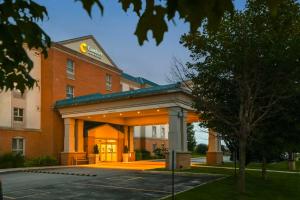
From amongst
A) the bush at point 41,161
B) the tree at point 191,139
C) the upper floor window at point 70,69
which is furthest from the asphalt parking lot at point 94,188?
the tree at point 191,139

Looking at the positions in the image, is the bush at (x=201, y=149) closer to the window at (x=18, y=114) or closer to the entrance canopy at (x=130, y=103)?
the entrance canopy at (x=130, y=103)

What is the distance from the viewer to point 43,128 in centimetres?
4006

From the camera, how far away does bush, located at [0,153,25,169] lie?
3409cm

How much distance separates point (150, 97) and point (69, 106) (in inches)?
356

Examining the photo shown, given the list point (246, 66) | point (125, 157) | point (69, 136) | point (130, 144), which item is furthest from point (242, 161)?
point (130, 144)

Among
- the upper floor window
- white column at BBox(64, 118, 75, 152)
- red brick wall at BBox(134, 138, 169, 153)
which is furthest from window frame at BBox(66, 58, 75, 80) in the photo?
red brick wall at BBox(134, 138, 169, 153)

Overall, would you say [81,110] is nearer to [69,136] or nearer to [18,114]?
[69,136]

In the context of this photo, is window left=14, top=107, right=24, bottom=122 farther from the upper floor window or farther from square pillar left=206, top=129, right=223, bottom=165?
square pillar left=206, top=129, right=223, bottom=165

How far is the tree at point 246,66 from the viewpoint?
17942 millimetres

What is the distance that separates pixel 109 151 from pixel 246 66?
31.2 meters

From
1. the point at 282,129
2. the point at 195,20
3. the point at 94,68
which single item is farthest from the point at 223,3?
the point at 94,68

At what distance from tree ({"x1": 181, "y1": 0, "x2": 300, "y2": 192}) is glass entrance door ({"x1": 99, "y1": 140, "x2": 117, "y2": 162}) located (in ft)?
88.6

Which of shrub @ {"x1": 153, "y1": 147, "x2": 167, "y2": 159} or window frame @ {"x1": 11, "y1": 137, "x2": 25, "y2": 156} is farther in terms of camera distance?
shrub @ {"x1": 153, "y1": 147, "x2": 167, "y2": 159}

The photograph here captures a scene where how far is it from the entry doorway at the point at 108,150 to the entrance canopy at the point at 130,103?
3.67 metres
